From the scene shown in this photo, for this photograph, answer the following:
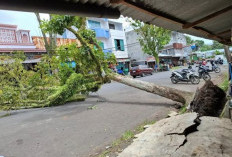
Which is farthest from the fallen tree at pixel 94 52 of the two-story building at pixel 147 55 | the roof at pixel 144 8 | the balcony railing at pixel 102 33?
the two-story building at pixel 147 55

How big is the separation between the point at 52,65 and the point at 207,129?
939 cm

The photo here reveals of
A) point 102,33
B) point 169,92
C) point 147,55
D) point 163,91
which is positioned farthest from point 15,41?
point 147,55

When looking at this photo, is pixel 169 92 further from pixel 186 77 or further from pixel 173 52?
pixel 173 52

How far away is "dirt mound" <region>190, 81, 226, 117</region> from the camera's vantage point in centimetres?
522

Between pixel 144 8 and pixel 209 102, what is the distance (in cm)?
387

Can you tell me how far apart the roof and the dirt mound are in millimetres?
2536

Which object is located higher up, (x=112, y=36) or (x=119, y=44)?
(x=112, y=36)

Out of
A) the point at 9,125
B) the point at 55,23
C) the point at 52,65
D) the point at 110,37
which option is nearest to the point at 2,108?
the point at 9,125

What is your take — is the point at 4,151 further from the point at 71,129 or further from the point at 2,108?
the point at 2,108

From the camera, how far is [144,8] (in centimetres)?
287

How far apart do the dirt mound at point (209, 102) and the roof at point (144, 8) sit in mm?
2536

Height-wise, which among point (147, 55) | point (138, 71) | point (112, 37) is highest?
point (112, 37)

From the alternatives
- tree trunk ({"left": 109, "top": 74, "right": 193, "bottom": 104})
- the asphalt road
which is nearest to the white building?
tree trunk ({"left": 109, "top": 74, "right": 193, "bottom": 104})

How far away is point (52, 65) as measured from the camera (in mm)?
10875
